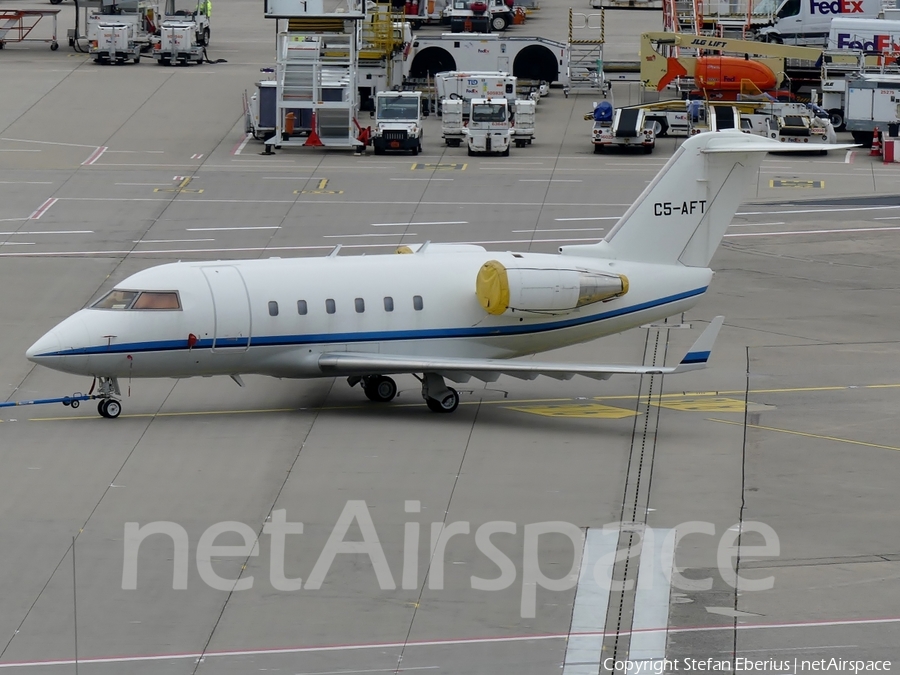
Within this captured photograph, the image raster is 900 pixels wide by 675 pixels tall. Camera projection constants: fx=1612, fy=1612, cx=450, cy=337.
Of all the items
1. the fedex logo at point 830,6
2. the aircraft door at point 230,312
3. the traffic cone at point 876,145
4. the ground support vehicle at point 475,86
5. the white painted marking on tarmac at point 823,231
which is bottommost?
the white painted marking on tarmac at point 823,231

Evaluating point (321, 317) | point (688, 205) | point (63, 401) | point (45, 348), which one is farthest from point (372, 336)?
point (688, 205)

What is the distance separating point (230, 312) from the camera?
110ft

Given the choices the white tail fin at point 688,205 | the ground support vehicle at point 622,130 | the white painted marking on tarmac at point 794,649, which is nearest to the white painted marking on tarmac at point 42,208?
the ground support vehicle at point 622,130

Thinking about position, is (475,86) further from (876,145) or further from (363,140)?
(876,145)

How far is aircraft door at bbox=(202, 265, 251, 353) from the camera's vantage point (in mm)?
33531

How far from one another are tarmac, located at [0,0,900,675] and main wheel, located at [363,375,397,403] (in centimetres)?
30

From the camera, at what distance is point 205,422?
3400cm

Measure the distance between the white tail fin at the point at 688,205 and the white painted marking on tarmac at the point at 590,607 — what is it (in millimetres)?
11125

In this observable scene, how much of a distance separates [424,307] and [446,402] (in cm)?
212

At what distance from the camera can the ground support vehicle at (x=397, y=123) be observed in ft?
220

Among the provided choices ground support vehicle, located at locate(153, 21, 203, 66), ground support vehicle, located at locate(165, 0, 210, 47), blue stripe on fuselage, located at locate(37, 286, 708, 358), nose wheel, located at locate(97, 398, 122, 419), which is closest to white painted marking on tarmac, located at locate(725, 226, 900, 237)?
blue stripe on fuselage, located at locate(37, 286, 708, 358)

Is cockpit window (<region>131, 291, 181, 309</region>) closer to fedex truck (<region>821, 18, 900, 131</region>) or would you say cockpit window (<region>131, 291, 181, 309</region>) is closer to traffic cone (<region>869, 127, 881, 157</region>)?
traffic cone (<region>869, 127, 881, 157</region>)

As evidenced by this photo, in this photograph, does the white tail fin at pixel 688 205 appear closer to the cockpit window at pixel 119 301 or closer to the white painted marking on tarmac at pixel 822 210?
the cockpit window at pixel 119 301

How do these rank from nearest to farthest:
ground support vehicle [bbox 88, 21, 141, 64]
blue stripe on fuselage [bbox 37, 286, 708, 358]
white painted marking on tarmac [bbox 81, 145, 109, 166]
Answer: blue stripe on fuselage [bbox 37, 286, 708, 358] → white painted marking on tarmac [bbox 81, 145, 109, 166] → ground support vehicle [bbox 88, 21, 141, 64]
